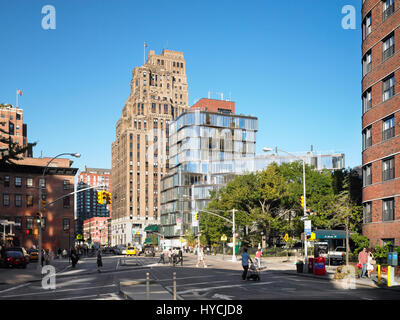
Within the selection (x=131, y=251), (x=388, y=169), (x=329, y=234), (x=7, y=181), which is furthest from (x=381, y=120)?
(x=7, y=181)

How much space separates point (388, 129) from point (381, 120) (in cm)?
126

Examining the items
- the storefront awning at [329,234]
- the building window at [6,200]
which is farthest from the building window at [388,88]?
the building window at [6,200]

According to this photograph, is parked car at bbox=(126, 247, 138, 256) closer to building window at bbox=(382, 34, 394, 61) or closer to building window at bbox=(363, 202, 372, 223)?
building window at bbox=(363, 202, 372, 223)

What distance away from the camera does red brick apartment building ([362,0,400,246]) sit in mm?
39188

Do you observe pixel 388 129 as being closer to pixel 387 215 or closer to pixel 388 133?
pixel 388 133

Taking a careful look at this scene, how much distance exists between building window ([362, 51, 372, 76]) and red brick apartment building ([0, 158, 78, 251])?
60973 millimetres

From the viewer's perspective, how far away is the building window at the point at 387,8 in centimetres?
4072

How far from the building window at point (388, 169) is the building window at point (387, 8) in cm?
1202

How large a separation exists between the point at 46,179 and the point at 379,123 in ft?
234

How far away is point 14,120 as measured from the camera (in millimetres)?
155875
